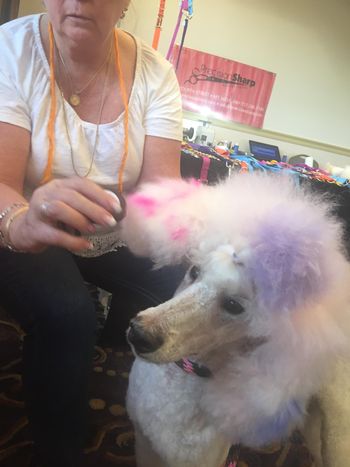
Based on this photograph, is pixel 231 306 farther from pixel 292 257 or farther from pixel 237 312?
pixel 292 257

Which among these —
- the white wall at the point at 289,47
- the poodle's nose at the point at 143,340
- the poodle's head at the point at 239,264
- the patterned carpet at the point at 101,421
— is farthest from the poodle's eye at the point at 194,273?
the white wall at the point at 289,47

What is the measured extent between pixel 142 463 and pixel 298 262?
51 centimetres

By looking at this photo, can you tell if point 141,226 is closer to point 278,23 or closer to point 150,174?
point 150,174

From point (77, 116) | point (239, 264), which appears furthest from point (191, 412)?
point (77, 116)

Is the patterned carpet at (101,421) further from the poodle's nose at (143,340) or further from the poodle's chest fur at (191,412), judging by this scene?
the poodle's nose at (143,340)

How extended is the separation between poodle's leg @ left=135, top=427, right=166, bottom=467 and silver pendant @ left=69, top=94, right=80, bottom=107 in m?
0.59

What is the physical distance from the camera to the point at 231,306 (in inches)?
21.1

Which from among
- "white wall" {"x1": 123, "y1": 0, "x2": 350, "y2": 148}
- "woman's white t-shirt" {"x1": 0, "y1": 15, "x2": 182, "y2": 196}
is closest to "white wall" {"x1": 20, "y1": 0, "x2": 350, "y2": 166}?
"white wall" {"x1": 123, "y1": 0, "x2": 350, "y2": 148}

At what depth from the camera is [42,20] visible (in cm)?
72

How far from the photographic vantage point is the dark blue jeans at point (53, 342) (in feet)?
1.93

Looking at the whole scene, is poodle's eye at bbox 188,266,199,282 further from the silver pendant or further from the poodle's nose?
the silver pendant

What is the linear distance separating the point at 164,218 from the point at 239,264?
0.43 feet

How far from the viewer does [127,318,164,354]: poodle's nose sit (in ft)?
1.61

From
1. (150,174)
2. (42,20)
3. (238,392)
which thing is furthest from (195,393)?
(42,20)
